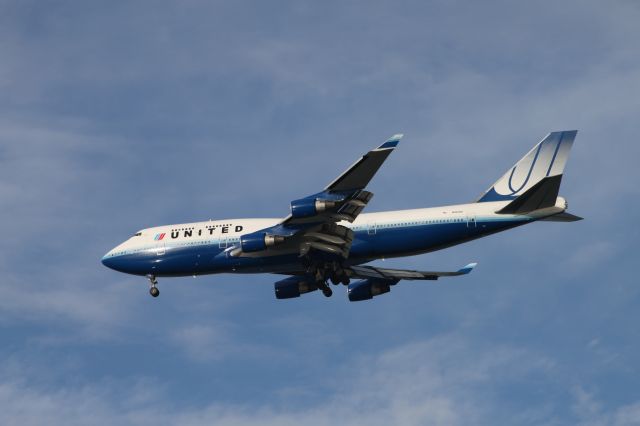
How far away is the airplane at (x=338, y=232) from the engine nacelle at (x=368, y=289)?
2.66m

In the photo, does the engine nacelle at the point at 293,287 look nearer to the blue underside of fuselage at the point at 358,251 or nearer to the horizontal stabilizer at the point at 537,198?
the blue underside of fuselage at the point at 358,251

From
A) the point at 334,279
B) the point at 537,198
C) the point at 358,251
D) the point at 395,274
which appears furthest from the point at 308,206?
the point at 395,274

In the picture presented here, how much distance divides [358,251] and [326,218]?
13.0 feet

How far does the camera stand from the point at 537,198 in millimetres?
63156

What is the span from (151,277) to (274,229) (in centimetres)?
1047

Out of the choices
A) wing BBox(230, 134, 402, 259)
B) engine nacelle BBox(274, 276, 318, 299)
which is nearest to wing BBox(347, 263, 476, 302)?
engine nacelle BBox(274, 276, 318, 299)

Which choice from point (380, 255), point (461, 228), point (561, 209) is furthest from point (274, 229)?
point (561, 209)

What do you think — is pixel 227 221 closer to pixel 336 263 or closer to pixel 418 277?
pixel 336 263

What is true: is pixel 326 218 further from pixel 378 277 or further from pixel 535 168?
pixel 535 168

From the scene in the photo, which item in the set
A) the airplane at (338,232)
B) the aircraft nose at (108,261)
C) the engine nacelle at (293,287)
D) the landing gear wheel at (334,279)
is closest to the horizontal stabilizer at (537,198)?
the airplane at (338,232)

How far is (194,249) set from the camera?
226 feet

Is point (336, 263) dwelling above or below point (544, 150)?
below

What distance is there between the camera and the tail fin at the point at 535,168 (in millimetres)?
68375

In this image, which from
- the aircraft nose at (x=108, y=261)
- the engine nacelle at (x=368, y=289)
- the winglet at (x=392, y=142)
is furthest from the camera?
the engine nacelle at (x=368, y=289)
